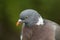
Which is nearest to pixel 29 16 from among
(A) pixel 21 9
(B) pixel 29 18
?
(B) pixel 29 18

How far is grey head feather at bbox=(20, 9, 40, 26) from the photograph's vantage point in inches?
159

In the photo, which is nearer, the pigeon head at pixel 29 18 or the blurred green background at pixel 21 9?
the pigeon head at pixel 29 18

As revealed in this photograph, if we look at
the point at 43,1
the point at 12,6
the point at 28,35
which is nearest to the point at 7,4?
the point at 12,6

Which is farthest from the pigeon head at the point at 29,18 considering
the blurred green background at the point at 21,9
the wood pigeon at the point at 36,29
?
the blurred green background at the point at 21,9

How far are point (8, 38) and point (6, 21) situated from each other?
17.9 inches

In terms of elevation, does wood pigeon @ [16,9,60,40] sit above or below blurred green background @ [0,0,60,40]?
below

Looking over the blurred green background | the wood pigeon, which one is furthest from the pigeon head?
the blurred green background

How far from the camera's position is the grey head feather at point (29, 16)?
4051mm

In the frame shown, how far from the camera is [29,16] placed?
4102mm

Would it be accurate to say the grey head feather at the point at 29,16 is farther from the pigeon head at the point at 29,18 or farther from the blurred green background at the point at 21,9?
the blurred green background at the point at 21,9

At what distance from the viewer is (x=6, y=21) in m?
5.73

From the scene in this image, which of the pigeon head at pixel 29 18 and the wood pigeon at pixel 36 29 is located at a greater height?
the pigeon head at pixel 29 18

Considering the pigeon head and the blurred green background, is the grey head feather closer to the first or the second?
the pigeon head

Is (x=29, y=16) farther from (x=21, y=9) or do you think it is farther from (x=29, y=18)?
(x=21, y=9)
